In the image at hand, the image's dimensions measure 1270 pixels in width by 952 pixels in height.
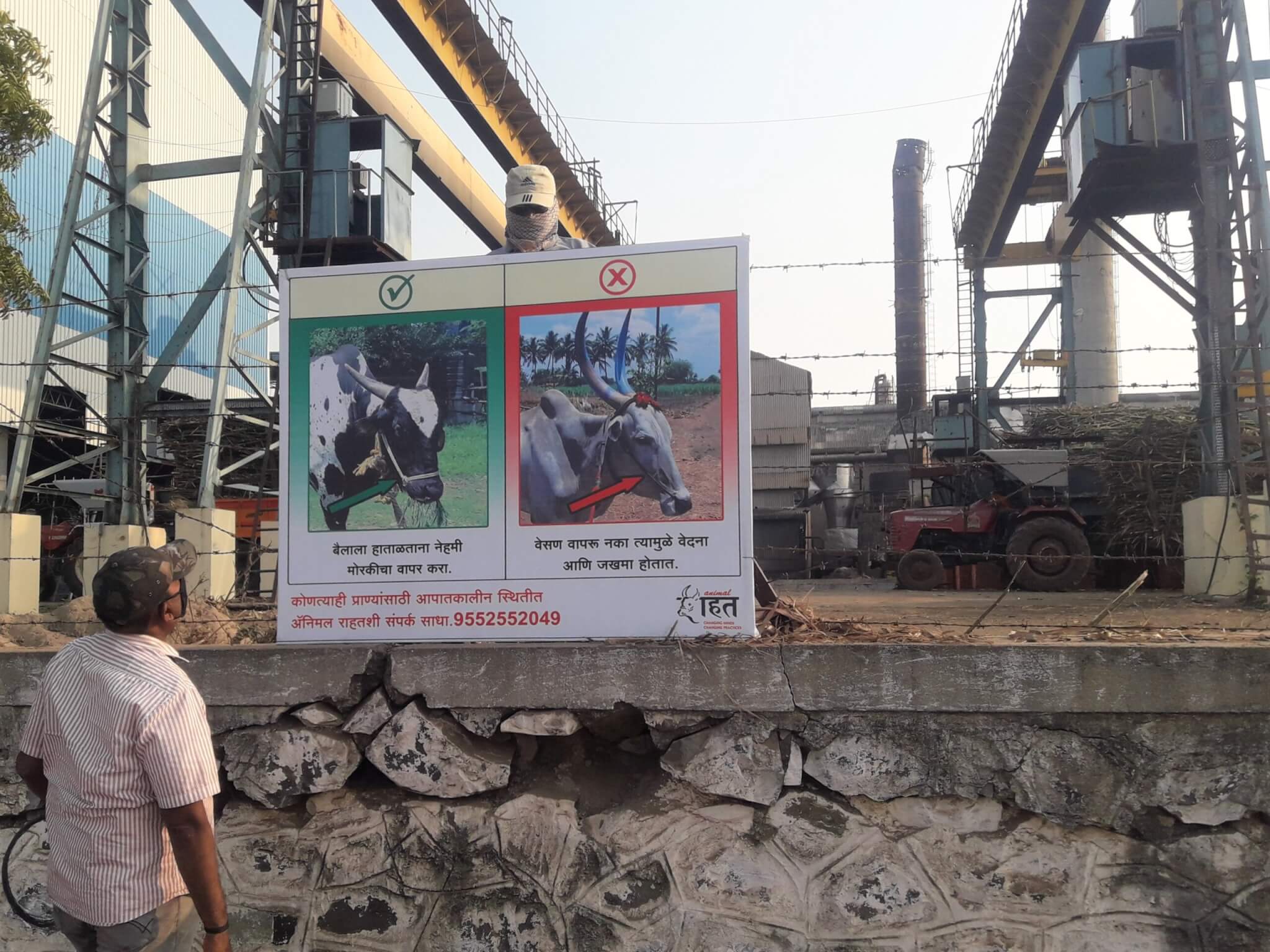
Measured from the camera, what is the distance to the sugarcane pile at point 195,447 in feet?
56.2

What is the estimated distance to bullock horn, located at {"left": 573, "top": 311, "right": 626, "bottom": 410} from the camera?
384 cm

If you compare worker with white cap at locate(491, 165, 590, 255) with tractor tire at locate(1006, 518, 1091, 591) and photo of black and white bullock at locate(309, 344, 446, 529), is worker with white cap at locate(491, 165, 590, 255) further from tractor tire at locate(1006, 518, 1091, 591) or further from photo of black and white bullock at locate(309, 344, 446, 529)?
tractor tire at locate(1006, 518, 1091, 591)

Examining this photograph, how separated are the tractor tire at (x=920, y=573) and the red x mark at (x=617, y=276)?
11317mm

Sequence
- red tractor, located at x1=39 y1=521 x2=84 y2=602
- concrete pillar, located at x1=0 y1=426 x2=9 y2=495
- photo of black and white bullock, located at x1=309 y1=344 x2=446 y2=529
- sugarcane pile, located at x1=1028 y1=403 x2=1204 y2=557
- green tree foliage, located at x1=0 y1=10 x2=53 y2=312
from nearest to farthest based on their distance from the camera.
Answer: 1. photo of black and white bullock, located at x1=309 y1=344 x2=446 y2=529
2. green tree foliage, located at x1=0 y1=10 x2=53 y2=312
3. sugarcane pile, located at x1=1028 y1=403 x2=1204 y2=557
4. red tractor, located at x1=39 y1=521 x2=84 y2=602
5. concrete pillar, located at x1=0 y1=426 x2=9 y2=495

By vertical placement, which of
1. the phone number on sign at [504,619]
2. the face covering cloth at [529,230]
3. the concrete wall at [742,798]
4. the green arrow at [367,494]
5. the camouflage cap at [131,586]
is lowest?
the concrete wall at [742,798]

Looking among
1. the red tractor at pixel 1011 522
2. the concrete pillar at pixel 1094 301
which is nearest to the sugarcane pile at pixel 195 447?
the red tractor at pixel 1011 522

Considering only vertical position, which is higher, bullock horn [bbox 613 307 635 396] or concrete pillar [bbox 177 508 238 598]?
bullock horn [bbox 613 307 635 396]

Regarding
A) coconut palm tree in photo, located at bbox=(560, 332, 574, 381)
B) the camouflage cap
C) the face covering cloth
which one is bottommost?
the camouflage cap

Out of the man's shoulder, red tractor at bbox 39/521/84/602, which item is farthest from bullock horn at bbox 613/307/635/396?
red tractor at bbox 39/521/84/602

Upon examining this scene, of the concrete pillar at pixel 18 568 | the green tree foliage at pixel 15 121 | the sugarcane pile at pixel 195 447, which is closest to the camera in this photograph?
the green tree foliage at pixel 15 121

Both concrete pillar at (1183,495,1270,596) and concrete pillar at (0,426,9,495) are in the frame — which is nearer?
concrete pillar at (1183,495,1270,596)

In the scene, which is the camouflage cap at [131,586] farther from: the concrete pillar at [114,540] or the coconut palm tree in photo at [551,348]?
the concrete pillar at [114,540]

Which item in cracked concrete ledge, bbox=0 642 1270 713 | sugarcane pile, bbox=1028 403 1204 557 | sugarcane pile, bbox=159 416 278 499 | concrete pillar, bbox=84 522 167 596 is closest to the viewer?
cracked concrete ledge, bbox=0 642 1270 713

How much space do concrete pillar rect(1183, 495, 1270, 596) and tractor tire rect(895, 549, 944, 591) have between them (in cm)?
479
